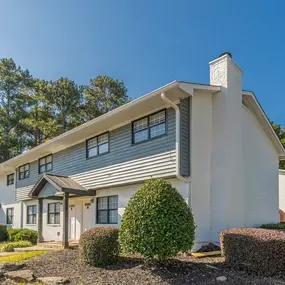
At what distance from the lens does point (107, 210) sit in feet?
47.3

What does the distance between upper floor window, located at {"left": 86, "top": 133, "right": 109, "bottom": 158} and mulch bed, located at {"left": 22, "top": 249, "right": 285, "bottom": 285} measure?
589cm

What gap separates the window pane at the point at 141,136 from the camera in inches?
478

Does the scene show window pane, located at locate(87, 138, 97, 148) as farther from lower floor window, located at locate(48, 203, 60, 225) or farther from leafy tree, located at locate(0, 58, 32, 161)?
leafy tree, located at locate(0, 58, 32, 161)

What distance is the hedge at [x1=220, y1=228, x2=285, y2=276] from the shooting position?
711 cm

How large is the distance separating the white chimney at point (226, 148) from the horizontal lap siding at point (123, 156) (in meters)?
1.70

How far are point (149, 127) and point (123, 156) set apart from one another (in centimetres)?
182

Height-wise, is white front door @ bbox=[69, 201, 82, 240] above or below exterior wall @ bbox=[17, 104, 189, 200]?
below

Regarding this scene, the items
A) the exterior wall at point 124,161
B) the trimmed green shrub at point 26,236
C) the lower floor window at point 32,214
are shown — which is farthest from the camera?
the lower floor window at point 32,214

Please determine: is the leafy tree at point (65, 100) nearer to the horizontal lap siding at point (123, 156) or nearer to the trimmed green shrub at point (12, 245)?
the horizontal lap siding at point (123, 156)

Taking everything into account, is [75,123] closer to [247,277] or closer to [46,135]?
[46,135]

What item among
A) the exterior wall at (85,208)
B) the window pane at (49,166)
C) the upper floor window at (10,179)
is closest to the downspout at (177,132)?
the exterior wall at (85,208)

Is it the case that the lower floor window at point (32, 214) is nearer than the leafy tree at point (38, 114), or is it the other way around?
the lower floor window at point (32, 214)

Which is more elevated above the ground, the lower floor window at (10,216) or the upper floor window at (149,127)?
the upper floor window at (149,127)

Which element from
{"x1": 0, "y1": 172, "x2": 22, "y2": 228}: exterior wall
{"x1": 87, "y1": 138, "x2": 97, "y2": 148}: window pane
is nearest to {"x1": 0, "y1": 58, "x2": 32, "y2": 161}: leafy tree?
{"x1": 0, "y1": 172, "x2": 22, "y2": 228}: exterior wall
